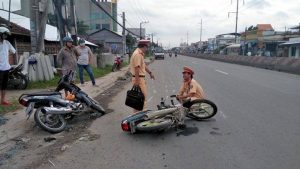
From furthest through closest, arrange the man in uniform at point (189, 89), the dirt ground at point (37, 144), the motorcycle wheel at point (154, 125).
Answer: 1. the man in uniform at point (189, 89)
2. the motorcycle wheel at point (154, 125)
3. the dirt ground at point (37, 144)

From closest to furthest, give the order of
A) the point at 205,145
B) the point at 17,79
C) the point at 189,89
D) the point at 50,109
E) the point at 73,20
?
the point at 205,145, the point at 50,109, the point at 189,89, the point at 17,79, the point at 73,20

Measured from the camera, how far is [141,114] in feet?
20.7

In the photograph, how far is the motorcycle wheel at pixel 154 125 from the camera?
20.0 ft

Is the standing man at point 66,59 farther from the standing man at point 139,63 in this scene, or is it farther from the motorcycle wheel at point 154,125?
the motorcycle wheel at point 154,125

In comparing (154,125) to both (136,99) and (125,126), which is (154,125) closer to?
(125,126)

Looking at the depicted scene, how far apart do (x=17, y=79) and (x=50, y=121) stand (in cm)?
544

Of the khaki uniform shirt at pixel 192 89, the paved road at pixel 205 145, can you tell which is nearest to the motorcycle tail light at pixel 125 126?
the paved road at pixel 205 145

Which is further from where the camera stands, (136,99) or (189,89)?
(189,89)

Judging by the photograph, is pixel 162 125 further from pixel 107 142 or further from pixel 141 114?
pixel 107 142

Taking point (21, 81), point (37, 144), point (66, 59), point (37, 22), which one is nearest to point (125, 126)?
point (37, 144)

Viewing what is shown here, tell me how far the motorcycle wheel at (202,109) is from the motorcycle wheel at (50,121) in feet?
8.76

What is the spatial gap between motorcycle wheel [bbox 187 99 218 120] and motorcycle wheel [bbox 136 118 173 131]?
130 cm

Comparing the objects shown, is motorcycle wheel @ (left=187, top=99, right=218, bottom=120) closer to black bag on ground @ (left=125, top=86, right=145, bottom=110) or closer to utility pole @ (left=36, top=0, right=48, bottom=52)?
black bag on ground @ (left=125, top=86, right=145, bottom=110)

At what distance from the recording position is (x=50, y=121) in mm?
6680
